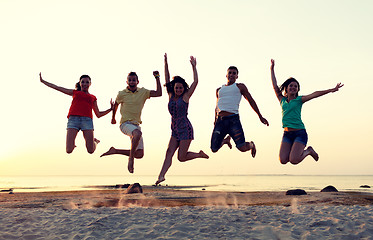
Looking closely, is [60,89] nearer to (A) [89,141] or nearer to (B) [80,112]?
(B) [80,112]

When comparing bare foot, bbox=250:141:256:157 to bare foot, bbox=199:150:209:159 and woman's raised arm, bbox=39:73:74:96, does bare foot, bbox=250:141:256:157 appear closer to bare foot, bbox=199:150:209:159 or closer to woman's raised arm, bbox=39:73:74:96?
bare foot, bbox=199:150:209:159

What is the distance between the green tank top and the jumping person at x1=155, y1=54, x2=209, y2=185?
2.53 m

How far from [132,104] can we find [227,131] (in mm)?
2669

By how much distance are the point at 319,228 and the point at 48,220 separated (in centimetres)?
733

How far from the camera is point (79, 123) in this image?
34.5 ft

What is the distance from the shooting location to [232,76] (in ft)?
31.8

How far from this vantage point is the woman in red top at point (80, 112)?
10.5 m

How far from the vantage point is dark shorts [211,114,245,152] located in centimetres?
952

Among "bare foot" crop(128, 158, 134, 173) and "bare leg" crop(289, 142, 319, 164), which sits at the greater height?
"bare leg" crop(289, 142, 319, 164)

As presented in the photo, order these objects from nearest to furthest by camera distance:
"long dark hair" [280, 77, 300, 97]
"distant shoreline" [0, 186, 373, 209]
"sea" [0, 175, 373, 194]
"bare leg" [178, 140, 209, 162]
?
1. "bare leg" [178, 140, 209, 162]
2. "long dark hair" [280, 77, 300, 97]
3. "distant shoreline" [0, 186, 373, 209]
4. "sea" [0, 175, 373, 194]

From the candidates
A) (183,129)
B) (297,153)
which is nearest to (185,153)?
(183,129)

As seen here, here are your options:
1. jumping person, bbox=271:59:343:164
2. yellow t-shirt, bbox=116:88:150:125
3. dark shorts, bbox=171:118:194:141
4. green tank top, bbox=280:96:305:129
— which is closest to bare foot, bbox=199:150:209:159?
dark shorts, bbox=171:118:194:141

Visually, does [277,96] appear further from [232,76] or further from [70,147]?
[70,147]

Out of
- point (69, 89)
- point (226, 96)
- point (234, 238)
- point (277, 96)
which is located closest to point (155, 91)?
point (226, 96)
